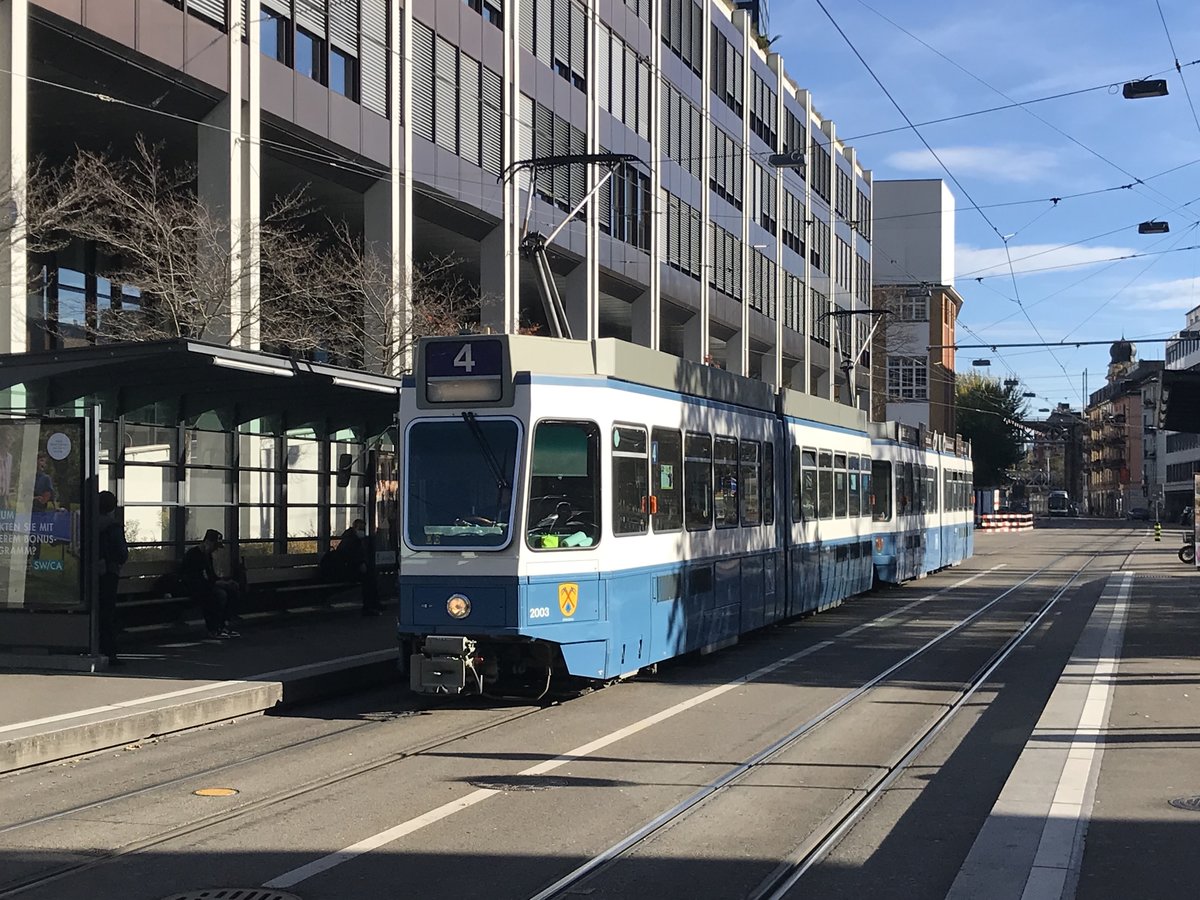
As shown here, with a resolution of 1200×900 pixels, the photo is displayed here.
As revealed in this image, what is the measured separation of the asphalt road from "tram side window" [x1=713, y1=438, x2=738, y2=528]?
1862 mm

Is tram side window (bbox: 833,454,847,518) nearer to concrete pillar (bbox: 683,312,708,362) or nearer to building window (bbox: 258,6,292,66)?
building window (bbox: 258,6,292,66)

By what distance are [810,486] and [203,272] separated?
9888 millimetres

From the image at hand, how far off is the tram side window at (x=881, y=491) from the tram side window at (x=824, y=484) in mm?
3924

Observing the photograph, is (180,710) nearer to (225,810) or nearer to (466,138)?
(225,810)

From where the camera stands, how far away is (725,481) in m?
16.0

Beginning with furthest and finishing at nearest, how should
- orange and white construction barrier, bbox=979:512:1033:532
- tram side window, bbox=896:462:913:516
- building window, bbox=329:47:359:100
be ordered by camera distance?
orange and white construction barrier, bbox=979:512:1033:532 → tram side window, bbox=896:462:913:516 → building window, bbox=329:47:359:100

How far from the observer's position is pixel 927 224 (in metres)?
83.7

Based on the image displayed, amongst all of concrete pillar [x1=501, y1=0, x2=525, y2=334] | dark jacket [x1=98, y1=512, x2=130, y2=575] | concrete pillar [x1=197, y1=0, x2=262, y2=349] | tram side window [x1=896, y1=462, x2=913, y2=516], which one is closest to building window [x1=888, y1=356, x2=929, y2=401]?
concrete pillar [x1=501, y1=0, x2=525, y2=334]

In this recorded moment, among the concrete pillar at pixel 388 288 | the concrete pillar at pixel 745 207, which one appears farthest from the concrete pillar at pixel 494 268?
the concrete pillar at pixel 745 207

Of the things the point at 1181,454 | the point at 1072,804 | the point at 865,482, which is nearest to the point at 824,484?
the point at 865,482

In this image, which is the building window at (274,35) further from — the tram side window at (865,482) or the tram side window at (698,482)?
the tram side window at (698,482)

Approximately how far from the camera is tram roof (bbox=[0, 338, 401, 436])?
13891mm

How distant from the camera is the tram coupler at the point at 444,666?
38.7 ft

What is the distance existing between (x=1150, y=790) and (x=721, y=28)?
139ft
